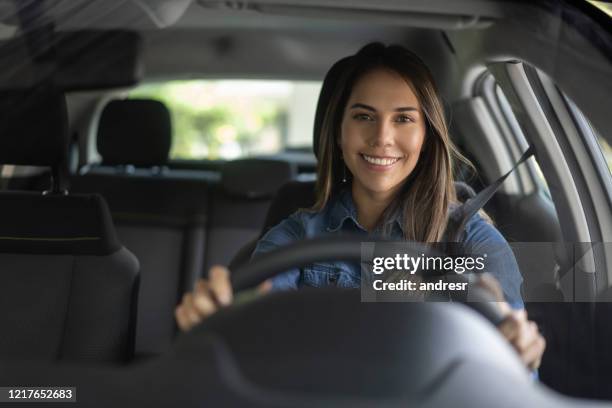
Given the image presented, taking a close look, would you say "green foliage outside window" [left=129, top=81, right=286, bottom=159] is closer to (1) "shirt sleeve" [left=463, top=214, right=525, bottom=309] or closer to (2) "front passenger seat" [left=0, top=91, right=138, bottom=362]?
(2) "front passenger seat" [left=0, top=91, right=138, bottom=362]

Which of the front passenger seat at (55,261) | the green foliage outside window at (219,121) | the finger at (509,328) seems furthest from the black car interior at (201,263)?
the green foliage outside window at (219,121)

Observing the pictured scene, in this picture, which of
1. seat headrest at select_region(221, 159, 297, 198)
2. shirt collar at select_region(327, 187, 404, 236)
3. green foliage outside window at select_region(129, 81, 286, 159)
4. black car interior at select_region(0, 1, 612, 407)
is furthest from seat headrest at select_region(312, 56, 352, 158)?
green foliage outside window at select_region(129, 81, 286, 159)

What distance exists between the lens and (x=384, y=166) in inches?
55.8

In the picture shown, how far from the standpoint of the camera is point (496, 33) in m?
1.60

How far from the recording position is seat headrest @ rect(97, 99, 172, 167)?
89.5 inches

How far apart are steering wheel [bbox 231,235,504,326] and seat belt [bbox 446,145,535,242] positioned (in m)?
0.37

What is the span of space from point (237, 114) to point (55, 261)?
596cm

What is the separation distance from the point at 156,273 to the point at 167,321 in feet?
1.35

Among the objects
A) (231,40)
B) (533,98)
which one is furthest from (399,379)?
(231,40)

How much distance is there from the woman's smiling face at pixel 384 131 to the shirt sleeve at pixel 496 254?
17cm

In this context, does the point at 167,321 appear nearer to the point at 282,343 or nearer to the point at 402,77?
the point at 402,77

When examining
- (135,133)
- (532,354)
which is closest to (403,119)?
(532,354)

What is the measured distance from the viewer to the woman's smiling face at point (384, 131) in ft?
4.62

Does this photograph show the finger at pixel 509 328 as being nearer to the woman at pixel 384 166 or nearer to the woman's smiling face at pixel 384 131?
the woman at pixel 384 166
